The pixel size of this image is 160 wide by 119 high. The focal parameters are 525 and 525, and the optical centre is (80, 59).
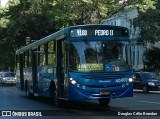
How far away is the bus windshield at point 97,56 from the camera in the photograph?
19.2 m

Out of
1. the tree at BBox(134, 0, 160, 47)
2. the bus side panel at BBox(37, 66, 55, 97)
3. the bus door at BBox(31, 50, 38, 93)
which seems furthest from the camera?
the tree at BBox(134, 0, 160, 47)

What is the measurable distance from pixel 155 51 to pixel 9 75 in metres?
16.3

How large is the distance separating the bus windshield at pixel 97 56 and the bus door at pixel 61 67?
85 cm


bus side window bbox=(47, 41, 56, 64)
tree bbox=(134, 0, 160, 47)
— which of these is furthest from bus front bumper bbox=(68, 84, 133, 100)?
tree bbox=(134, 0, 160, 47)

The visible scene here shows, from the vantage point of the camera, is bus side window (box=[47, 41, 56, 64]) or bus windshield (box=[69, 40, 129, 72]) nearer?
bus windshield (box=[69, 40, 129, 72])

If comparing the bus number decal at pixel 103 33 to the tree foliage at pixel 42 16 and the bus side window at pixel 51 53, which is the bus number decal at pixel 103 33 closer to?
the bus side window at pixel 51 53

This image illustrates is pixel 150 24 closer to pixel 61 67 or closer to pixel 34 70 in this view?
pixel 34 70

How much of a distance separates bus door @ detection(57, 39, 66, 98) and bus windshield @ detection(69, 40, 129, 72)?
0.85 m

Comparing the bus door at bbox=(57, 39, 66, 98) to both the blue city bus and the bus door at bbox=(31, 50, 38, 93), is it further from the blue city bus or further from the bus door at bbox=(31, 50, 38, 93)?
the bus door at bbox=(31, 50, 38, 93)

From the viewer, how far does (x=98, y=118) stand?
16547 mm

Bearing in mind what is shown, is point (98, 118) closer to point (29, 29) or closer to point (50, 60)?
point (50, 60)

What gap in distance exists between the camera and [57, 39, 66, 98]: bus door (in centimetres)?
2030

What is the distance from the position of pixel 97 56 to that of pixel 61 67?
205 centimetres

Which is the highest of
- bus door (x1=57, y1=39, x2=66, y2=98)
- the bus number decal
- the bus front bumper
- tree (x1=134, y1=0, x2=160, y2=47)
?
tree (x1=134, y1=0, x2=160, y2=47)
